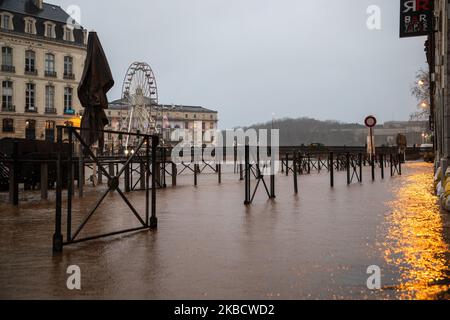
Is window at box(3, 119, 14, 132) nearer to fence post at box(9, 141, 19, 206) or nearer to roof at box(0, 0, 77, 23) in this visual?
roof at box(0, 0, 77, 23)

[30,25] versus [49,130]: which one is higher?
[30,25]

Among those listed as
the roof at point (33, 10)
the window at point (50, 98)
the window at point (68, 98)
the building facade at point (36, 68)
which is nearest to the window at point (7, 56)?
the building facade at point (36, 68)

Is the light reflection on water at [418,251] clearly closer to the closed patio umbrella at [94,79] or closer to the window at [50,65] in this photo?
the closed patio umbrella at [94,79]

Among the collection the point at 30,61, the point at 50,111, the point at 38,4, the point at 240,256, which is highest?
the point at 38,4

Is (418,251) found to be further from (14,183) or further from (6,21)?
(6,21)

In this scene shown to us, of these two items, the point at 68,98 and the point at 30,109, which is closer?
the point at 30,109

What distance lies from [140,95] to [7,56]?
20.2 meters

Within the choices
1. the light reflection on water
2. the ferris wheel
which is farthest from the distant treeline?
the light reflection on water

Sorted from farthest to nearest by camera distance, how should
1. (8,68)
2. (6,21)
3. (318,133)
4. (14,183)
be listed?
(318,133) < (8,68) < (6,21) < (14,183)

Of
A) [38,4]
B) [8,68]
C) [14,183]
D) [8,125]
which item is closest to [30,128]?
[8,125]

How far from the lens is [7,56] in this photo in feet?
164
